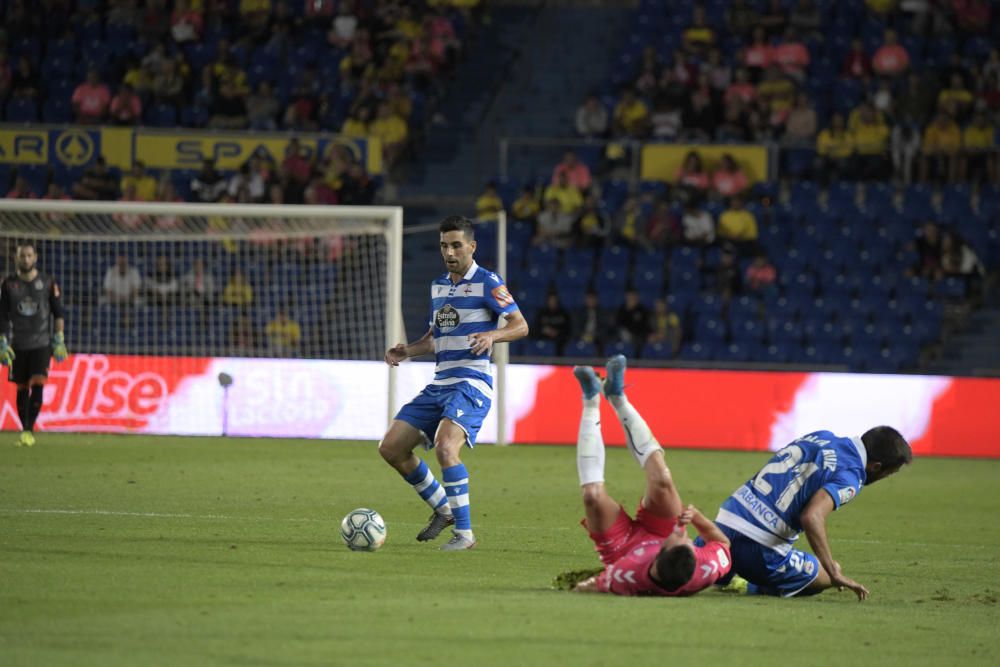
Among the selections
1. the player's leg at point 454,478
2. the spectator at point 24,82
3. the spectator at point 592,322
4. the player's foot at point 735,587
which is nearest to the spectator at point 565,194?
the spectator at point 592,322

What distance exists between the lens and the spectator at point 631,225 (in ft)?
79.0

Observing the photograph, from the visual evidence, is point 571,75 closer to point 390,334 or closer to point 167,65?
point 167,65

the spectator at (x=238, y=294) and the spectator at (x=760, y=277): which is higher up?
the spectator at (x=760, y=277)

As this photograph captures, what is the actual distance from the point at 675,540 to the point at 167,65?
66.6 ft

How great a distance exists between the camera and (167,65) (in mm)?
26234

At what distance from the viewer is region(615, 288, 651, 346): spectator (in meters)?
22.4

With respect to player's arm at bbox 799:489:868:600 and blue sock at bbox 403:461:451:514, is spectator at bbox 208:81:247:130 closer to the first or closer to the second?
blue sock at bbox 403:461:451:514

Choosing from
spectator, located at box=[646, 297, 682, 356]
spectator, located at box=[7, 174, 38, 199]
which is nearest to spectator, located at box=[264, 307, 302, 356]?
spectator, located at box=[7, 174, 38, 199]

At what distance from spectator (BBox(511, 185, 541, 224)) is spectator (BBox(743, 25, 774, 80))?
15.5 ft

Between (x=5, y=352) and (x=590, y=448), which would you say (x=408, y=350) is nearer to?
(x=590, y=448)

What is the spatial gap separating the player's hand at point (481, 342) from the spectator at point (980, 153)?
16240 millimetres

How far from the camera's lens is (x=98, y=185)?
78.1 feet

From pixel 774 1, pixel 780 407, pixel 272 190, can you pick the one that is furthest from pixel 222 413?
pixel 774 1

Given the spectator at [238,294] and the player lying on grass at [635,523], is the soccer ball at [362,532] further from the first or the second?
the spectator at [238,294]
